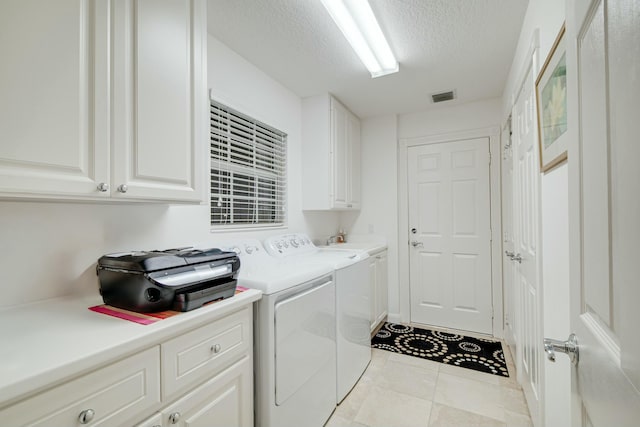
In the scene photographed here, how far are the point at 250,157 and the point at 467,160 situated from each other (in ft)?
7.66

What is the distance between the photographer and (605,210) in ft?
1.72

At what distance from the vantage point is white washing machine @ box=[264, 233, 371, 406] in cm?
198

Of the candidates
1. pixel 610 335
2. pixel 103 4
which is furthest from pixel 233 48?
pixel 610 335

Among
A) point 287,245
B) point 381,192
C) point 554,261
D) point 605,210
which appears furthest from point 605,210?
point 381,192

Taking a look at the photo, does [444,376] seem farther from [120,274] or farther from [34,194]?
[34,194]

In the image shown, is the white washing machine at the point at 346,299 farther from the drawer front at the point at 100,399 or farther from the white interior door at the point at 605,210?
the white interior door at the point at 605,210

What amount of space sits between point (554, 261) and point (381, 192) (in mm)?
2278

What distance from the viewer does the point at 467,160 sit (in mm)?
3162

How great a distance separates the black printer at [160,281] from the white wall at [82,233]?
24 cm

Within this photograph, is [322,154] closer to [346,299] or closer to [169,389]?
[346,299]

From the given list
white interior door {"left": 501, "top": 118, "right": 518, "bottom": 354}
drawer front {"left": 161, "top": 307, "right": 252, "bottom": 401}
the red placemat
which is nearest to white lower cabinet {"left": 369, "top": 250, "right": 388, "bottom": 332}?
white interior door {"left": 501, "top": 118, "right": 518, "bottom": 354}

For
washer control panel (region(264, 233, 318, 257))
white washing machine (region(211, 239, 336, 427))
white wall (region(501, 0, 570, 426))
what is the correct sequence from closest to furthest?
white wall (region(501, 0, 570, 426)) < white washing machine (region(211, 239, 336, 427)) < washer control panel (region(264, 233, 318, 257))

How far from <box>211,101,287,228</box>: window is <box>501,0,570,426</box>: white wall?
1.86 meters

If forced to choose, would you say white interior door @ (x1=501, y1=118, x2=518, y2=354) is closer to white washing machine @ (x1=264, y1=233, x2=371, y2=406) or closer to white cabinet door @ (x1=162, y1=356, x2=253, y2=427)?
white washing machine @ (x1=264, y1=233, x2=371, y2=406)
